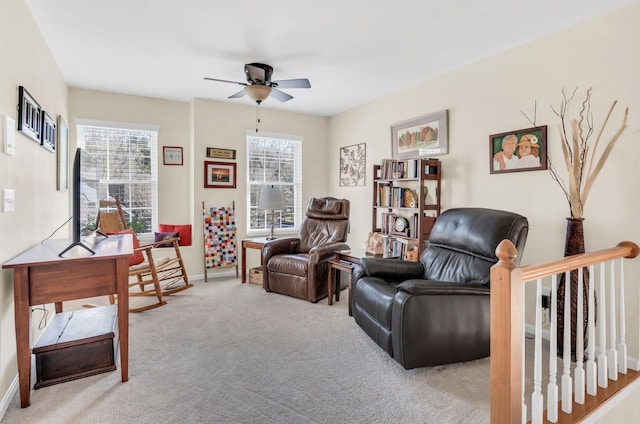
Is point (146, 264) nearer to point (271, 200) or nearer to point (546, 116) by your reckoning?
point (271, 200)

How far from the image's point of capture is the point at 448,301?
215cm

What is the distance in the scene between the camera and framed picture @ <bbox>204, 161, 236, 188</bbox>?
4605 millimetres

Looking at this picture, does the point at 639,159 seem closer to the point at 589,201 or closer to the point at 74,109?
the point at 589,201

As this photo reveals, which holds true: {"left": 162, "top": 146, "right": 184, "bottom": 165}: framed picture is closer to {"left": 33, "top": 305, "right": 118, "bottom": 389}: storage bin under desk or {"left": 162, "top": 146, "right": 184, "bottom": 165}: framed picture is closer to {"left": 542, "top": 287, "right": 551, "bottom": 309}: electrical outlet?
{"left": 33, "top": 305, "right": 118, "bottom": 389}: storage bin under desk

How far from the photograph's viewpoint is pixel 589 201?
8.05 feet

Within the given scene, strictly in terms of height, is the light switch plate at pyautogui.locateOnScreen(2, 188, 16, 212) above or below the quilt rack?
above

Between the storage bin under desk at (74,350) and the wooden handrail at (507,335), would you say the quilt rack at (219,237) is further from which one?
the wooden handrail at (507,335)

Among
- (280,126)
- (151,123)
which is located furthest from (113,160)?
(280,126)

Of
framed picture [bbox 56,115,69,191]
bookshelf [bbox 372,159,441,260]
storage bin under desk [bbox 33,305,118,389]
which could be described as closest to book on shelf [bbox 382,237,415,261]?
bookshelf [bbox 372,159,441,260]

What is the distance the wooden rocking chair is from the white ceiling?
149cm

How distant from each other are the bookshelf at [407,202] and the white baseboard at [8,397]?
2.94 metres

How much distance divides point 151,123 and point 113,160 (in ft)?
2.18

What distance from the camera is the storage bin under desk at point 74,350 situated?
6.64 feet

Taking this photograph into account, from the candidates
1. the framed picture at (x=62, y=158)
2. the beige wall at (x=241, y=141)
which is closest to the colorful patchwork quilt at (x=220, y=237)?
the beige wall at (x=241, y=141)
